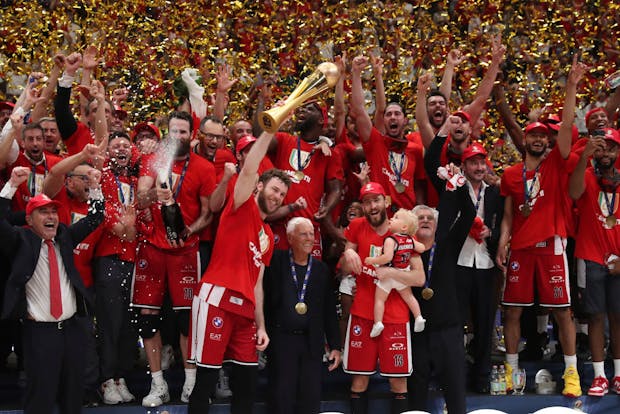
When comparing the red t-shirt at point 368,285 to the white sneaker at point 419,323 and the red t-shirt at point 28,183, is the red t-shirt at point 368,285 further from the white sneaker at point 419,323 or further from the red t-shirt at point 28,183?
the red t-shirt at point 28,183

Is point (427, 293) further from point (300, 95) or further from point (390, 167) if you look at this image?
point (300, 95)

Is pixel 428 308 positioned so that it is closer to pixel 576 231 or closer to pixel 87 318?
pixel 576 231

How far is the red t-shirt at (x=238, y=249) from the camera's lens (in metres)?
7.07

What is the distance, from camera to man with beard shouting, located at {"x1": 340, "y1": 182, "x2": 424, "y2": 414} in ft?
25.0

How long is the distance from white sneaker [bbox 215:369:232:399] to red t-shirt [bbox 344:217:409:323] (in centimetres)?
114

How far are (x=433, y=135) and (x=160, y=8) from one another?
3911mm

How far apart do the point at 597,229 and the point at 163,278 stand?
11.2 ft

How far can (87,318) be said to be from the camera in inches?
289

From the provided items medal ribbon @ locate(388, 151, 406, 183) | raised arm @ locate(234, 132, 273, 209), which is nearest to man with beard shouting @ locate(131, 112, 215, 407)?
raised arm @ locate(234, 132, 273, 209)

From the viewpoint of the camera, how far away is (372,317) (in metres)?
7.66

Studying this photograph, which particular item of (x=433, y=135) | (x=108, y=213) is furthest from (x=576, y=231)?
(x=108, y=213)

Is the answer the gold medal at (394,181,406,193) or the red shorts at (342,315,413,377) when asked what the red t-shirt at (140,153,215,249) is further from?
the gold medal at (394,181,406,193)

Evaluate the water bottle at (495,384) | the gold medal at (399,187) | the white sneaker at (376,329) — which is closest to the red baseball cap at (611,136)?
the gold medal at (399,187)

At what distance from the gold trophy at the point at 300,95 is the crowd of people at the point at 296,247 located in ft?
1.69
